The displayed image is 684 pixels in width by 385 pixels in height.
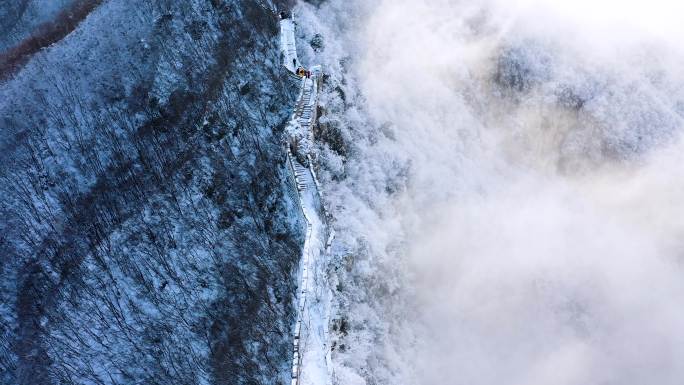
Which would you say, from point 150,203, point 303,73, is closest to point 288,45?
point 303,73

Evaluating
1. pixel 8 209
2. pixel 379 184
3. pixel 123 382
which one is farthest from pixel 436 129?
pixel 8 209

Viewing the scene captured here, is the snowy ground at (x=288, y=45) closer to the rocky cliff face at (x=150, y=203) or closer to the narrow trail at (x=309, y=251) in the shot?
the narrow trail at (x=309, y=251)

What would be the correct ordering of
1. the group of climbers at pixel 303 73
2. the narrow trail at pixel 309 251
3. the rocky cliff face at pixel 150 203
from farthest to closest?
1. the group of climbers at pixel 303 73
2. the rocky cliff face at pixel 150 203
3. the narrow trail at pixel 309 251

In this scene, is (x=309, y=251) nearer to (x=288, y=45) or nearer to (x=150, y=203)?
(x=150, y=203)

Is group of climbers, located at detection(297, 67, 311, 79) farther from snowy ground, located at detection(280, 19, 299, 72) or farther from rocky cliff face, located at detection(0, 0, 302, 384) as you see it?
rocky cliff face, located at detection(0, 0, 302, 384)

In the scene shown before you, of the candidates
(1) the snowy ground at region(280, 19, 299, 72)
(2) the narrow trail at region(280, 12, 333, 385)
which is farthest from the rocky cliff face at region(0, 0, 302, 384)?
(2) the narrow trail at region(280, 12, 333, 385)

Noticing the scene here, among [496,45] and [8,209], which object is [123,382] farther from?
[496,45]

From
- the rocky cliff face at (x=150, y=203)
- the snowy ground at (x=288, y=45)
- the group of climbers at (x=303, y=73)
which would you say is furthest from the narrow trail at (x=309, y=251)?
the rocky cliff face at (x=150, y=203)
